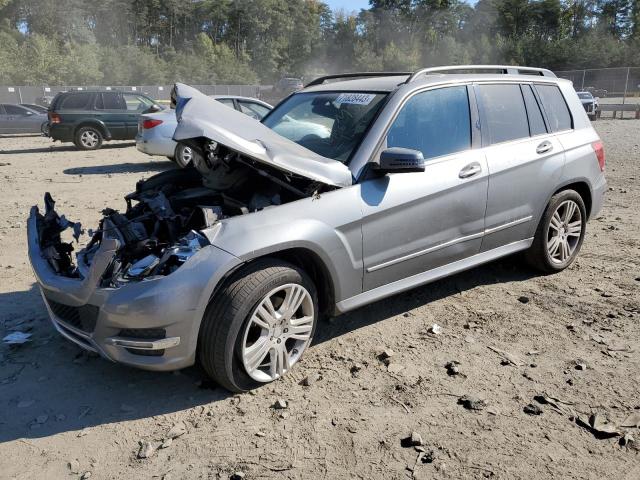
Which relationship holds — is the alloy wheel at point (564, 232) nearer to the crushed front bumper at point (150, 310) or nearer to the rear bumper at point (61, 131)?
the crushed front bumper at point (150, 310)

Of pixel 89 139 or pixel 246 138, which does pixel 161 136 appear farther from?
pixel 246 138

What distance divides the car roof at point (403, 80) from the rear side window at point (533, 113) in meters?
0.12

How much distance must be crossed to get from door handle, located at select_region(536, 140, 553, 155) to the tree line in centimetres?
5362

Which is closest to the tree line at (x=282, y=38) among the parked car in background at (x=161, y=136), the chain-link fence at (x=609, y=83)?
the chain-link fence at (x=609, y=83)

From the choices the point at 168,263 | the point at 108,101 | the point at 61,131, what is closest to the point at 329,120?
the point at 168,263

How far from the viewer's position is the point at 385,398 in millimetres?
→ 3160

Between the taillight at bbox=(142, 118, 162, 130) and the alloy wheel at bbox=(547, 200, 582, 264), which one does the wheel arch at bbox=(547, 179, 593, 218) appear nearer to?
the alloy wheel at bbox=(547, 200, 582, 264)

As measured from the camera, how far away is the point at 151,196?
402 cm

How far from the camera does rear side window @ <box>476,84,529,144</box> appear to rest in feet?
14.0

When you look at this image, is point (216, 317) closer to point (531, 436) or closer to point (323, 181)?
point (323, 181)

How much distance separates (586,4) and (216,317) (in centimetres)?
8762

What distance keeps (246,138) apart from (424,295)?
2.21 m

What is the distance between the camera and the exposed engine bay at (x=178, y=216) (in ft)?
9.84

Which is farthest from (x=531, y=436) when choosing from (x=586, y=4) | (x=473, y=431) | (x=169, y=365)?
(x=586, y=4)
